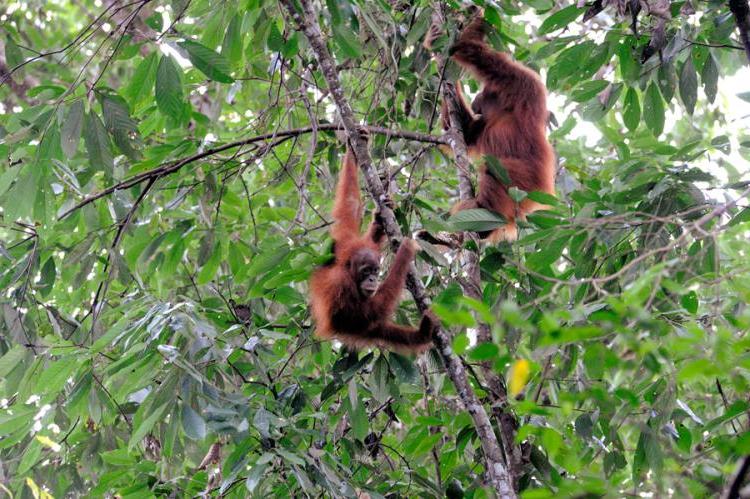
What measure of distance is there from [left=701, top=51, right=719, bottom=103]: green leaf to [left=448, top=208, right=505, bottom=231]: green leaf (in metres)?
1.39

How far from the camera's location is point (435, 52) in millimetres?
4754

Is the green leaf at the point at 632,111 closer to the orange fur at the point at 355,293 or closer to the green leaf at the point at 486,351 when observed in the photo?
the orange fur at the point at 355,293

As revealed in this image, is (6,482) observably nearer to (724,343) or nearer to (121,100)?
(121,100)

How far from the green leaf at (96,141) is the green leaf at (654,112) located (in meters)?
2.89

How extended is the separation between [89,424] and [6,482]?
0.61m

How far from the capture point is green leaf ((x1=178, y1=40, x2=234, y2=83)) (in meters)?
3.51

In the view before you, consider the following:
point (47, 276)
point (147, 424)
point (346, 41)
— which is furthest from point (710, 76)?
point (47, 276)

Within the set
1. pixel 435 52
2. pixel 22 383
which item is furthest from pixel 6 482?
pixel 435 52

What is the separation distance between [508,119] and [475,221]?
200 centimetres

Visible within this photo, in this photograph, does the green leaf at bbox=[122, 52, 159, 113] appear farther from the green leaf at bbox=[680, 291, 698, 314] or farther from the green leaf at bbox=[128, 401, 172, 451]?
the green leaf at bbox=[680, 291, 698, 314]

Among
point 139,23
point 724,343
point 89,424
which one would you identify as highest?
point 139,23

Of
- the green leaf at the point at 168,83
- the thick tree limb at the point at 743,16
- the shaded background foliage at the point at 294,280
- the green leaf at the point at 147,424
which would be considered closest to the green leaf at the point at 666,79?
the shaded background foliage at the point at 294,280

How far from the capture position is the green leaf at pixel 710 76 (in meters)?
4.15

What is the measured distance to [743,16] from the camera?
327cm
